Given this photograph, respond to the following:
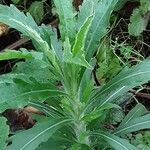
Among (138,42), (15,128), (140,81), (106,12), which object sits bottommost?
(15,128)

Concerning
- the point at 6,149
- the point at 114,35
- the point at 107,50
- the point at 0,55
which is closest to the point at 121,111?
the point at 107,50

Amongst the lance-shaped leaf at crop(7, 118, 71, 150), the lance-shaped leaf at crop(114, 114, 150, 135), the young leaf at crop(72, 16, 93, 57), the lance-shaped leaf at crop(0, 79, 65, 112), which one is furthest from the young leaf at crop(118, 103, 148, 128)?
the young leaf at crop(72, 16, 93, 57)

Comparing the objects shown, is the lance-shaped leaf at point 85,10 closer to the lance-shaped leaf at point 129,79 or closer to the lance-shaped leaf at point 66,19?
the lance-shaped leaf at point 66,19

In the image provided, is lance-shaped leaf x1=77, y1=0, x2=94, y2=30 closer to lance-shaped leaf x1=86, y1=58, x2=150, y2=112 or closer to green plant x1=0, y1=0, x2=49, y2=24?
lance-shaped leaf x1=86, y1=58, x2=150, y2=112

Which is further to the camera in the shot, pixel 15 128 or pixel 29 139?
pixel 15 128

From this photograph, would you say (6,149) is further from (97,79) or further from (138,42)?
(138,42)

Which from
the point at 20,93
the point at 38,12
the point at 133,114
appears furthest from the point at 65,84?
the point at 38,12

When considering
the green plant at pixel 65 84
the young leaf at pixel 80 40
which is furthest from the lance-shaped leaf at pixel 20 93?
the young leaf at pixel 80 40
